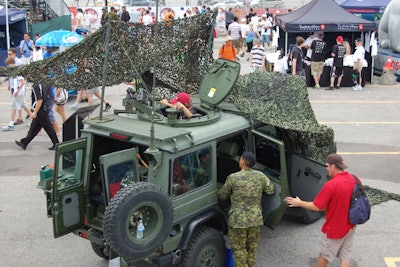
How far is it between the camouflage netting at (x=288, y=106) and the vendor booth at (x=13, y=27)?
15552mm

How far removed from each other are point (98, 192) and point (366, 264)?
11.1 ft

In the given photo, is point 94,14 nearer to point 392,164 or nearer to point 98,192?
point 392,164

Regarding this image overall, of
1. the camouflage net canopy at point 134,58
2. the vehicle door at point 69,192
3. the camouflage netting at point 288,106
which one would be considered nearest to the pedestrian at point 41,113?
the camouflage net canopy at point 134,58

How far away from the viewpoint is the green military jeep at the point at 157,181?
507cm

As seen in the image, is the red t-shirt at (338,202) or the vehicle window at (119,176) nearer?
the red t-shirt at (338,202)

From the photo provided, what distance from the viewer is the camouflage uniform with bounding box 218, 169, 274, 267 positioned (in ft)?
18.7

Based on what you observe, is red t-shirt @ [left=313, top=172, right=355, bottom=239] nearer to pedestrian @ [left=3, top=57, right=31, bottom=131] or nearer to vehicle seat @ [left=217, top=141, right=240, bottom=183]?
vehicle seat @ [left=217, top=141, right=240, bottom=183]

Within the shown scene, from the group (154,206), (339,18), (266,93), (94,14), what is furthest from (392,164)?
(94,14)

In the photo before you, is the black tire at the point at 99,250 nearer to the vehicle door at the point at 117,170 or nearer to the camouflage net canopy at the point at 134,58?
the vehicle door at the point at 117,170

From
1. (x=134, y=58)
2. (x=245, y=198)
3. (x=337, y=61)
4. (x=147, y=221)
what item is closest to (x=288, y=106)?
(x=245, y=198)

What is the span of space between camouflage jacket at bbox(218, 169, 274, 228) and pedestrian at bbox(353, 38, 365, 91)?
12.5 meters

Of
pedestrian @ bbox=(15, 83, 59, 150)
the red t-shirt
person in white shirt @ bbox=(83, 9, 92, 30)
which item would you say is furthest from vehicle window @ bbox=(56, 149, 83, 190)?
person in white shirt @ bbox=(83, 9, 92, 30)

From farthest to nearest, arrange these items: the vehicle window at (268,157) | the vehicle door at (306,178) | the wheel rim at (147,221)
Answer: the vehicle window at (268,157)
the vehicle door at (306,178)
the wheel rim at (147,221)

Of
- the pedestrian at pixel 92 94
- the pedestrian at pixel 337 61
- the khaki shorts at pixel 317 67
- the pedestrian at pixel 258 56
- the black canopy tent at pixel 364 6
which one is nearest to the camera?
the pedestrian at pixel 92 94
